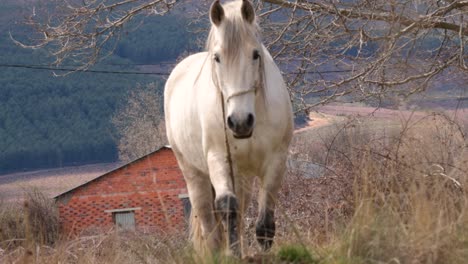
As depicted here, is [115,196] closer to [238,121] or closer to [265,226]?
[265,226]

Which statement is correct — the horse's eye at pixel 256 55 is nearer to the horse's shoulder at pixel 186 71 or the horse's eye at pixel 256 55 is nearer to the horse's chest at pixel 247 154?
the horse's chest at pixel 247 154

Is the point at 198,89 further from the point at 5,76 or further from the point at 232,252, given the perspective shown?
the point at 5,76

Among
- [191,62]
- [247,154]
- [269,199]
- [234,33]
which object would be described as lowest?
[269,199]

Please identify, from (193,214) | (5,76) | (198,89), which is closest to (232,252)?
(198,89)

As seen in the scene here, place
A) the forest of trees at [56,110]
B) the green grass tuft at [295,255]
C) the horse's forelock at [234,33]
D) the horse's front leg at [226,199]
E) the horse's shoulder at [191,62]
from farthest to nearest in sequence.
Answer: the forest of trees at [56,110], the horse's shoulder at [191,62], the horse's forelock at [234,33], the horse's front leg at [226,199], the green grass tuft at [295,255]

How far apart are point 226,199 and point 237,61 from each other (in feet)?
3.25

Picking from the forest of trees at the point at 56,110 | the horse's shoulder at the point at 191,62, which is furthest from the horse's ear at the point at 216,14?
the forest of trees at the point at 56,110

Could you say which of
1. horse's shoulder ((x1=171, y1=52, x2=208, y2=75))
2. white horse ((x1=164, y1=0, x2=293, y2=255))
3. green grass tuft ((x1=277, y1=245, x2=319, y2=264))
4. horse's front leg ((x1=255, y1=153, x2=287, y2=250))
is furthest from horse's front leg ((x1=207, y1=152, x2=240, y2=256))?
horse's shoulder ((x1=171, y1=52, x2=208, y2=75))

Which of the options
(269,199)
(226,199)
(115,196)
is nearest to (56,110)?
(115,196)

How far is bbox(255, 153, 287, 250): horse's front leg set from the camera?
717 cm

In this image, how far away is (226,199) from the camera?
277 inches

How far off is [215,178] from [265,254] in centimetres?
140

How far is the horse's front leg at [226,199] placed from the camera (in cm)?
687

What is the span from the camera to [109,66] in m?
147
